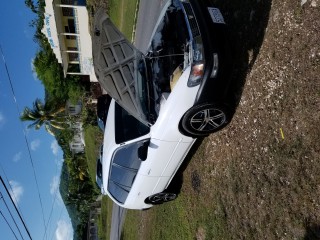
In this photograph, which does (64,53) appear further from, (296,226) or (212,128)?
(296,226)

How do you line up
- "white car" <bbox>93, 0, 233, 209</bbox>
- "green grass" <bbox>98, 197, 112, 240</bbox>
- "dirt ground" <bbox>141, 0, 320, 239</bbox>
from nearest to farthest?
"dirt ground" <bbox>141, 0, 320, 239</bbox> < "white car" <bbox>93, 0, 233, 209</bbox> < "green grass" <bbox>98, 197, 112, 240</bbox>

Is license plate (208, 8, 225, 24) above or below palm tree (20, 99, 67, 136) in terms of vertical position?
above

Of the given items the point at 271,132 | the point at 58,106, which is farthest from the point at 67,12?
the point at 271,132

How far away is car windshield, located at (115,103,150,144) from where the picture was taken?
906 cm

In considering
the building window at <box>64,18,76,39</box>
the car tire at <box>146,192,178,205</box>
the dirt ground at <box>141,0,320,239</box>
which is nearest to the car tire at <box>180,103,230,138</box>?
the dirt ground at <box>141,0,320,239</box>

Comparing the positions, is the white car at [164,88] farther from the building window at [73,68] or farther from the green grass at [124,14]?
the building window at [73,68]

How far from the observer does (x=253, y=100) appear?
7.68 metres

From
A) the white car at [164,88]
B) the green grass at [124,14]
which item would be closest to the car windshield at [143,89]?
the white car at [164,88]

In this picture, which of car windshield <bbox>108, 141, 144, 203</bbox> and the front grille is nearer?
the front grille

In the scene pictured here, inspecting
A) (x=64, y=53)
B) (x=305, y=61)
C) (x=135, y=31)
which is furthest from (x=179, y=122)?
(x=64, y=53)

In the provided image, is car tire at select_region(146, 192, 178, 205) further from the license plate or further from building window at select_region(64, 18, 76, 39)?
building window at select_region(64, 18, 76, 39)

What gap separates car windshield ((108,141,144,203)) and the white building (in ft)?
64.5

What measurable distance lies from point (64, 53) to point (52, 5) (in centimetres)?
407

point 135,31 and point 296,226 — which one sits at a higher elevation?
point 296,226
